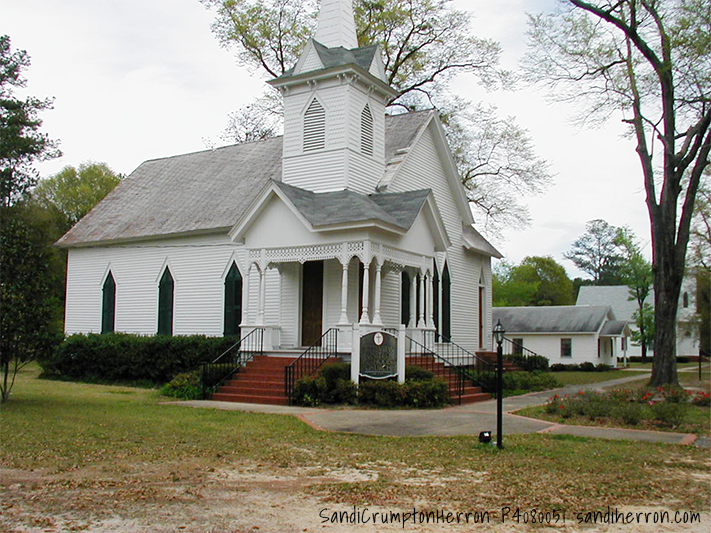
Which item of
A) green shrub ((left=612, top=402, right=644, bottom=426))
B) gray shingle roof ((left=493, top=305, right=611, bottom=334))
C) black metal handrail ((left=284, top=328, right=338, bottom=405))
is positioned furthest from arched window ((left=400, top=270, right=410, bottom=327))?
gray shingle roof ((left=493, top=305, right=611, bottom=334))

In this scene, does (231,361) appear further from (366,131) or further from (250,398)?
(366,131)

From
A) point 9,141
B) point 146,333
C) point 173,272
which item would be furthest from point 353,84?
point 9,141

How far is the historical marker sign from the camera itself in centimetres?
1730

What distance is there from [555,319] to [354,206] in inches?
1376

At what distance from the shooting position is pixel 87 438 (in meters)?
11.0

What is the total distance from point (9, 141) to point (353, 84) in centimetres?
2575

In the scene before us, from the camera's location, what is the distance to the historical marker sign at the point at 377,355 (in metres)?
17.3

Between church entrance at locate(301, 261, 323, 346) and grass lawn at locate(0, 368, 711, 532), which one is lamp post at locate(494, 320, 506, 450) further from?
church entrance at locate(301, 261, 323, 346)

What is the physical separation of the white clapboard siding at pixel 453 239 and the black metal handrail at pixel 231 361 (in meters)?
7.46

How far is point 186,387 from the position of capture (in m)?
19.1

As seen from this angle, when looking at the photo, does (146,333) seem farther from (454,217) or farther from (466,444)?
(466,444)

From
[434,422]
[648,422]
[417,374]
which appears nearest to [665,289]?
[417,374]

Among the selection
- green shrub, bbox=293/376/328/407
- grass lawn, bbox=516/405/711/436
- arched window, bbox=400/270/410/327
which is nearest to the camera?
grass lawn, bbox=516/405/711/436

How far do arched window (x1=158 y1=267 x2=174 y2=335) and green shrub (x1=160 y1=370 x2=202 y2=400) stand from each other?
6.56 meters
